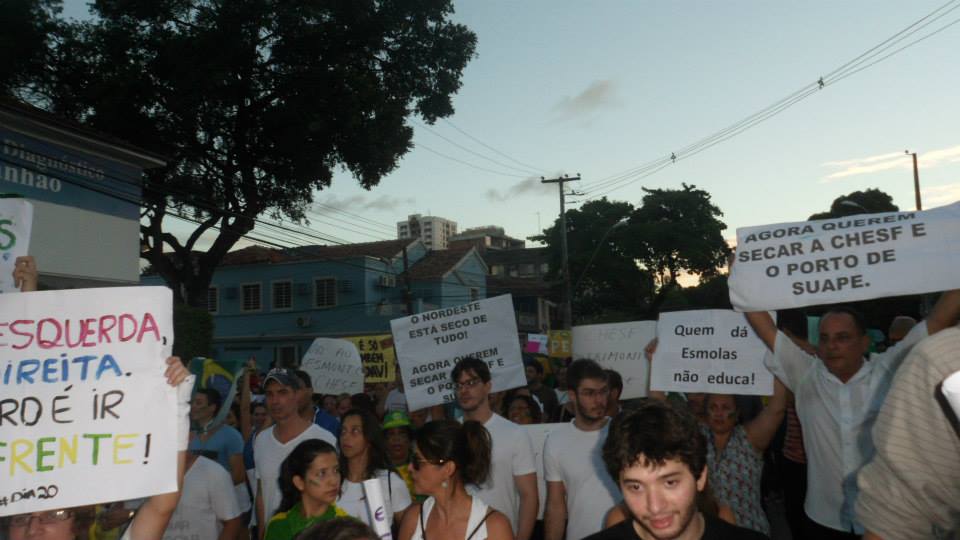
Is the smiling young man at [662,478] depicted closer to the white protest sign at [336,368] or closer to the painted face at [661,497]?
the painted face at [661,497]

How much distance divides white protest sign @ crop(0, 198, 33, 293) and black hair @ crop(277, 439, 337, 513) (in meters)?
1.61

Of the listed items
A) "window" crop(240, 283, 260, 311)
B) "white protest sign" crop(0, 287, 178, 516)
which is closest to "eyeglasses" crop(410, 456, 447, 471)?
"white protest sign" crop(0, 287, 178, 516)

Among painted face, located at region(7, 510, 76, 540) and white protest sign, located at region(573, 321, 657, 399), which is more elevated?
white protest sign, located at region(573, 321, 657, 399)

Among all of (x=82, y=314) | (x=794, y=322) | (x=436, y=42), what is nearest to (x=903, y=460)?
(x=82, y=314)

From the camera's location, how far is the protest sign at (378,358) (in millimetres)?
12328

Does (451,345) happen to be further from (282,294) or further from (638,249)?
(638,249)

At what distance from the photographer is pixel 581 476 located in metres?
4.83

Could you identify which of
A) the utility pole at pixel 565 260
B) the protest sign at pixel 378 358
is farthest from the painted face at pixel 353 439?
the utility pole at pixel 565 260

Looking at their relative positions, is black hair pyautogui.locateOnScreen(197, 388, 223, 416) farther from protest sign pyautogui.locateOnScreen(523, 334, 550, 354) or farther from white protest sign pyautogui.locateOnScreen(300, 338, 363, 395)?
protest sign pyautogui.locateOnScreen(523, 334, 550, 354)

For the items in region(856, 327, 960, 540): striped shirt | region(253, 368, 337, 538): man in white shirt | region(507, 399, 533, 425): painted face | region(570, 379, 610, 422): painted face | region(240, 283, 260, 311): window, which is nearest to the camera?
region(856, 327, 960, 540): striped shirt

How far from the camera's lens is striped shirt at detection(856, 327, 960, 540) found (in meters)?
2.12

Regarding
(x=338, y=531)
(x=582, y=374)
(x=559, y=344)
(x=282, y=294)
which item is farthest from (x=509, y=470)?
(x=282, y=294)

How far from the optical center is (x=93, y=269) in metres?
21.0

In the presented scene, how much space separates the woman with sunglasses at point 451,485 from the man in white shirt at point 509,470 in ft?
2.61
